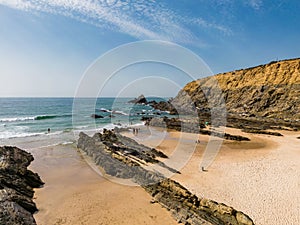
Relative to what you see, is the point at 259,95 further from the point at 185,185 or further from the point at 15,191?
the point at 15,191

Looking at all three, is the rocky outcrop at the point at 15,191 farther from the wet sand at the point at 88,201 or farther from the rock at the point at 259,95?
the rock at the point at 259,95

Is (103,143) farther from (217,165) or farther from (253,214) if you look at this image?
(253,214)

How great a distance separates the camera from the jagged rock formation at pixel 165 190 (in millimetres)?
7656

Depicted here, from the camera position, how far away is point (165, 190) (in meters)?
10.1

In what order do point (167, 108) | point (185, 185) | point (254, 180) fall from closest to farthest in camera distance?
1. point (185, 185)
2. point (254, 180)
3. point (167, 108)

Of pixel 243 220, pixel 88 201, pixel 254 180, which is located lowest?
pixel 88 201

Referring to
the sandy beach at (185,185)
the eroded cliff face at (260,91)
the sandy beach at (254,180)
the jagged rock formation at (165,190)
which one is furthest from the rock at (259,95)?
the jagged rock formation at (165,190)

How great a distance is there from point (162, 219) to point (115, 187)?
13.1 feet

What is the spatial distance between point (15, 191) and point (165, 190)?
670cm

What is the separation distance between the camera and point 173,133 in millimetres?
28156

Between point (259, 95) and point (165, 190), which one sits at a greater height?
point (259, 95)

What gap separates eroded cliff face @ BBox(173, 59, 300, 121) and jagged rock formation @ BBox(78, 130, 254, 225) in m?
34.4

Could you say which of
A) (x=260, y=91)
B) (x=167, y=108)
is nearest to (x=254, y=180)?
(x=260, y=91)

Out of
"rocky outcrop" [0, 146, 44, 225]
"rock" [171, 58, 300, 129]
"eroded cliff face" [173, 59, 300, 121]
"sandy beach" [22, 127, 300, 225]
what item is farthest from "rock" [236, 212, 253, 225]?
"eroded cliff face" [173, 59, 300, 121]
